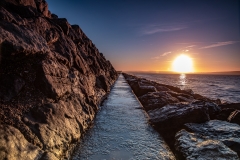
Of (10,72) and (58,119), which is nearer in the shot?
(10,72)

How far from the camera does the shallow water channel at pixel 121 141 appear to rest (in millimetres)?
3349

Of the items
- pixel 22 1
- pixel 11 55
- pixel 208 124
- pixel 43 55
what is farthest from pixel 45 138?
pixel 22 1

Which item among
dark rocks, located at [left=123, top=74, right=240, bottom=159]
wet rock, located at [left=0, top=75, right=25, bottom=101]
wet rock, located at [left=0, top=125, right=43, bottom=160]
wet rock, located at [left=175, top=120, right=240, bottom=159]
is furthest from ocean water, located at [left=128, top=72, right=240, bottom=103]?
wet rock, located at [left=0, top=75, right=25, bottom=101]

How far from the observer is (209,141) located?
11.7 ft

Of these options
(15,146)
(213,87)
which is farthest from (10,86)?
(213,87)

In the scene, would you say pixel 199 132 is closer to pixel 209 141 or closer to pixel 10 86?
pixel 209 141

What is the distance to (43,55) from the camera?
4.10 meters

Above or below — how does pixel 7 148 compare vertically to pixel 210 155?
above

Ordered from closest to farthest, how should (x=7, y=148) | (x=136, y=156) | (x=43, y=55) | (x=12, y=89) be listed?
(x=7, y=148)
(x=12, y=89)
(x=136, y=156)
(x=43, y=55)

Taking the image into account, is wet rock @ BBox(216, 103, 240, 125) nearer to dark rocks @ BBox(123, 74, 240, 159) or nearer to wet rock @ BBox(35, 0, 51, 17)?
dark rocks @ BBox(123, 74, 240, 159)

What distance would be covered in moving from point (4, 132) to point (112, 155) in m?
2.12

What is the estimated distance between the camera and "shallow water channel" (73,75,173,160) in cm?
335

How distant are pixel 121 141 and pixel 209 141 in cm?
215

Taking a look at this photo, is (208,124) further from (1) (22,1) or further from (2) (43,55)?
(1) (22,1)
